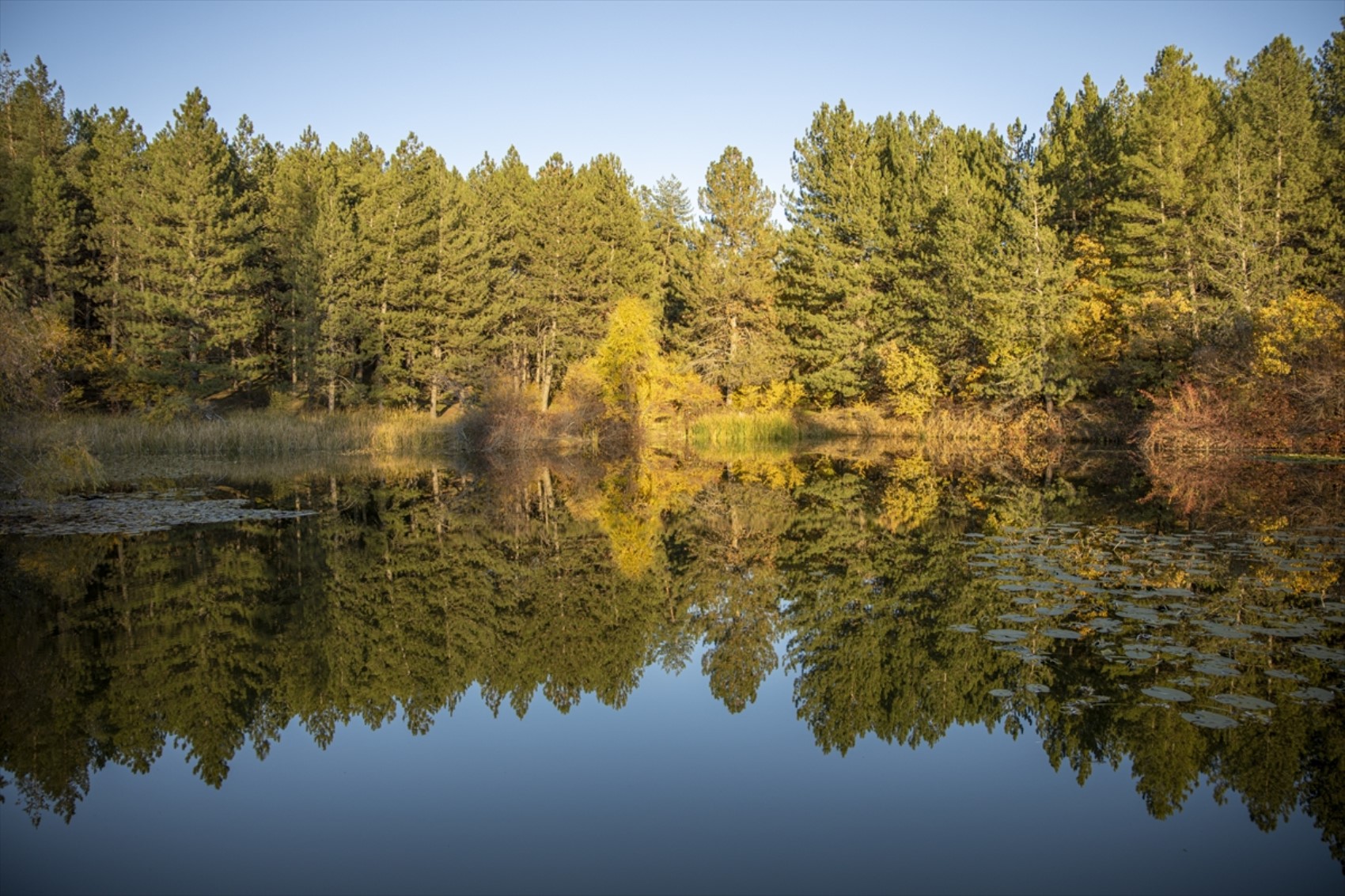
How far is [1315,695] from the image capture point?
5965 mm

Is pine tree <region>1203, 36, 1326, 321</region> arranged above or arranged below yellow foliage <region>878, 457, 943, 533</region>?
above

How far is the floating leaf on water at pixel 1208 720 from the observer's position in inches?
216

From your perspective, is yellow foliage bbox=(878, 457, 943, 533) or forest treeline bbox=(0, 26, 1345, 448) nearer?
yellow foliage bbox=(878, 457, 943, 533)

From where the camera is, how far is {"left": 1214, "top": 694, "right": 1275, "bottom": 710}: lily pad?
5746 millimetres

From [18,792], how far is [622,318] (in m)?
32.8

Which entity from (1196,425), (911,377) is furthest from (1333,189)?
(911,377)

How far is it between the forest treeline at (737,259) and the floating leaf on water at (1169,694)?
23.4 meters

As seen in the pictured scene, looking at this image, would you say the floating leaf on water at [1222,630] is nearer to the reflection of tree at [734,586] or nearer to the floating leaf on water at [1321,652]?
the floating leaf on water at [1321,652]

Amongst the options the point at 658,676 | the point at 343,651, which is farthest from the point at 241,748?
the point at 658,676

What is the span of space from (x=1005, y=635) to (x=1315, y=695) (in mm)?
2131

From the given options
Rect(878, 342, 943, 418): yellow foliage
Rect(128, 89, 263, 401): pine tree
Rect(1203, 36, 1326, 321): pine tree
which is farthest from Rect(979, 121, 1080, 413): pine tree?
Rect(128, 89, 263, 401): pine tree

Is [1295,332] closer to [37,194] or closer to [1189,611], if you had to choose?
[1189,611]

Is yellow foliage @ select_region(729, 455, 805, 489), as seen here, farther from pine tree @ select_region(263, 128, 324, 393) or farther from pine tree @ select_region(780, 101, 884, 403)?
pine tree @ select_region(263, 128, 324, 393)

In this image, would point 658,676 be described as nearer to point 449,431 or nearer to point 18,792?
point 18,792
